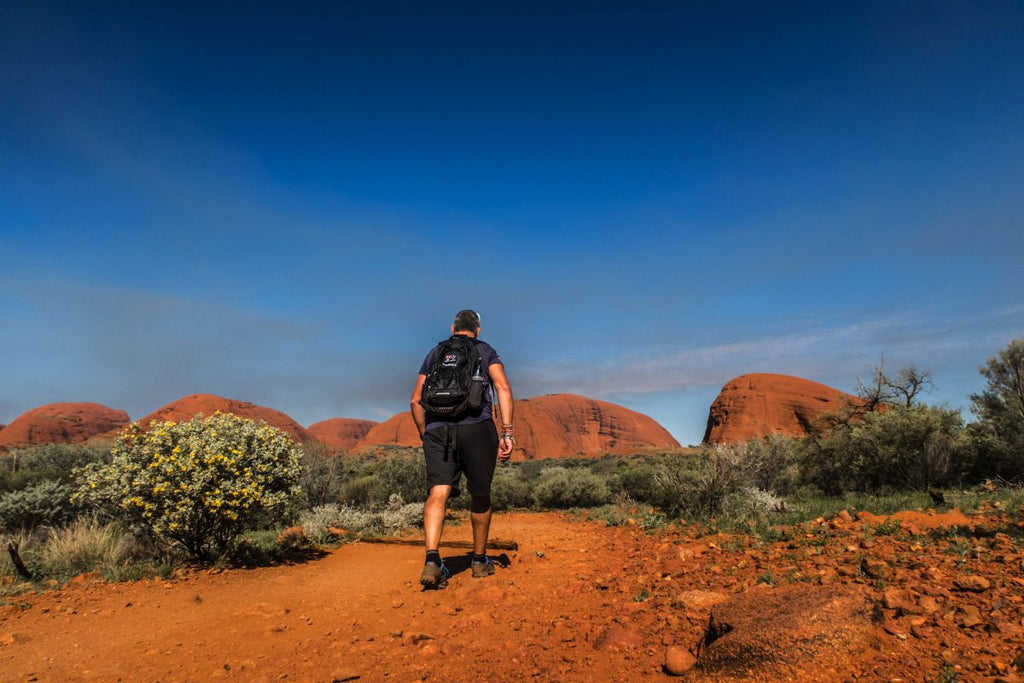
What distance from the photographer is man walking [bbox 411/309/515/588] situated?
4.54 m

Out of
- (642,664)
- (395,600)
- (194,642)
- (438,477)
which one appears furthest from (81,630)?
(642,664)

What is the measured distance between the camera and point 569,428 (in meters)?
110

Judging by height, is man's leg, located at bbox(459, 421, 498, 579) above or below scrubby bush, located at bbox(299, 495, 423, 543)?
above

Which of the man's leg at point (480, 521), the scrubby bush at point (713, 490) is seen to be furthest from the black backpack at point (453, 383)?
the scrubby bush at point (713, 490)

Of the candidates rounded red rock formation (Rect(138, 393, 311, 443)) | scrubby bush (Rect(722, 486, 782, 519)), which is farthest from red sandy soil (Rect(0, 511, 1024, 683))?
rounded red rock formation (Rect(138, 393, 311, 443))

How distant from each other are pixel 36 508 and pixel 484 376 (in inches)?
321

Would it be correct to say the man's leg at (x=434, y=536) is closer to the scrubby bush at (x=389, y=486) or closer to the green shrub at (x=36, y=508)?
the green shrub at (x=36, y=508)

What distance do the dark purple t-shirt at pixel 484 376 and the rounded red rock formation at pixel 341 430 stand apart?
121803 millimetres

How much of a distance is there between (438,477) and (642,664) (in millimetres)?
2332

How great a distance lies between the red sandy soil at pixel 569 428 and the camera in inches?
3937

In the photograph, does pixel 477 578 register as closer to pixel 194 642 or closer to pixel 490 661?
pixel 490 661

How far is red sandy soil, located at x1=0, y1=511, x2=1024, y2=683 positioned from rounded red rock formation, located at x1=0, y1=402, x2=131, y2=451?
84535 mm

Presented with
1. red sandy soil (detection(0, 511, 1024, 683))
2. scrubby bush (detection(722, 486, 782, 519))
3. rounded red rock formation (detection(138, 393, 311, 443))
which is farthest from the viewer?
rounded red rock formation (detection(138, 393, 311, 443))

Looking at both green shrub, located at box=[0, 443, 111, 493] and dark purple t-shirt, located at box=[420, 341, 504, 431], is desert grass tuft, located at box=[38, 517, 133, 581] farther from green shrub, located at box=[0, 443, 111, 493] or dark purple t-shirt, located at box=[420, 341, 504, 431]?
green shrub, located at box=[0, 443, 111, 493]
